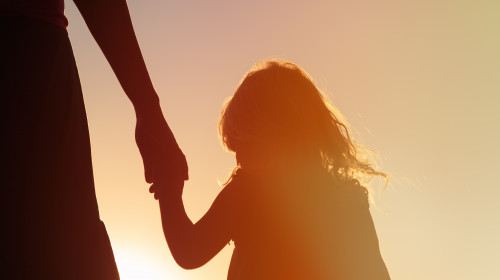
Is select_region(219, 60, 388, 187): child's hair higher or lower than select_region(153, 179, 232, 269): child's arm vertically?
higher

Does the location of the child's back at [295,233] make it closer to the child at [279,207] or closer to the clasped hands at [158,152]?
the child at [279,207]

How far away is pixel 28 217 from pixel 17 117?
20 cm

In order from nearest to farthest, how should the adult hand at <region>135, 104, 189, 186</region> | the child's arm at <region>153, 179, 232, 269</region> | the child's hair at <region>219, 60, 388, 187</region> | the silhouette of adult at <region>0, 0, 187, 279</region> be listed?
the silhouette of adult at <region>0, 0, 187, 279</region> < the adult hand at <region>135, 104, 189, 186</region> < the child's arm at <region>153, 179, 232, 269</region> < the child's hair at <region>219, 60, 388, 187</region>

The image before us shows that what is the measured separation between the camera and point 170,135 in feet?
6.42

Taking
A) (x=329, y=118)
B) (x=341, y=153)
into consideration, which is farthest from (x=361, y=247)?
(x=329, y=118)

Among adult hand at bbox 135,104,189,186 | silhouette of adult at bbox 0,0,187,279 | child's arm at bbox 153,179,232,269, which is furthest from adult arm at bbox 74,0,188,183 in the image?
child's arm at bbox 153,179,232,269

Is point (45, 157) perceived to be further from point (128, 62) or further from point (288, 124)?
Answer: point (288, 124)

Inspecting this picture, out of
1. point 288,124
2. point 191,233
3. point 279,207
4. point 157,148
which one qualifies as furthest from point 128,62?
point 288,124

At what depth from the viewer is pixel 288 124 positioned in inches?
115

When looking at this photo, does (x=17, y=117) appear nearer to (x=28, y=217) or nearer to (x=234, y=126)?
(x=28, y=217)

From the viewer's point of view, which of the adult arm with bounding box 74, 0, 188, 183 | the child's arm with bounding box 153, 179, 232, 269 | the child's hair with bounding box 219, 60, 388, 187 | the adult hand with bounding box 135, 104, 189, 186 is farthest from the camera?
the child's hair with bounding box 219, 60, 388, 187

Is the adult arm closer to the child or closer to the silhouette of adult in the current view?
the silhouette of adult

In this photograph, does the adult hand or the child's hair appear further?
the child's hair

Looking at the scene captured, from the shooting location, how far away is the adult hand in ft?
5.82
